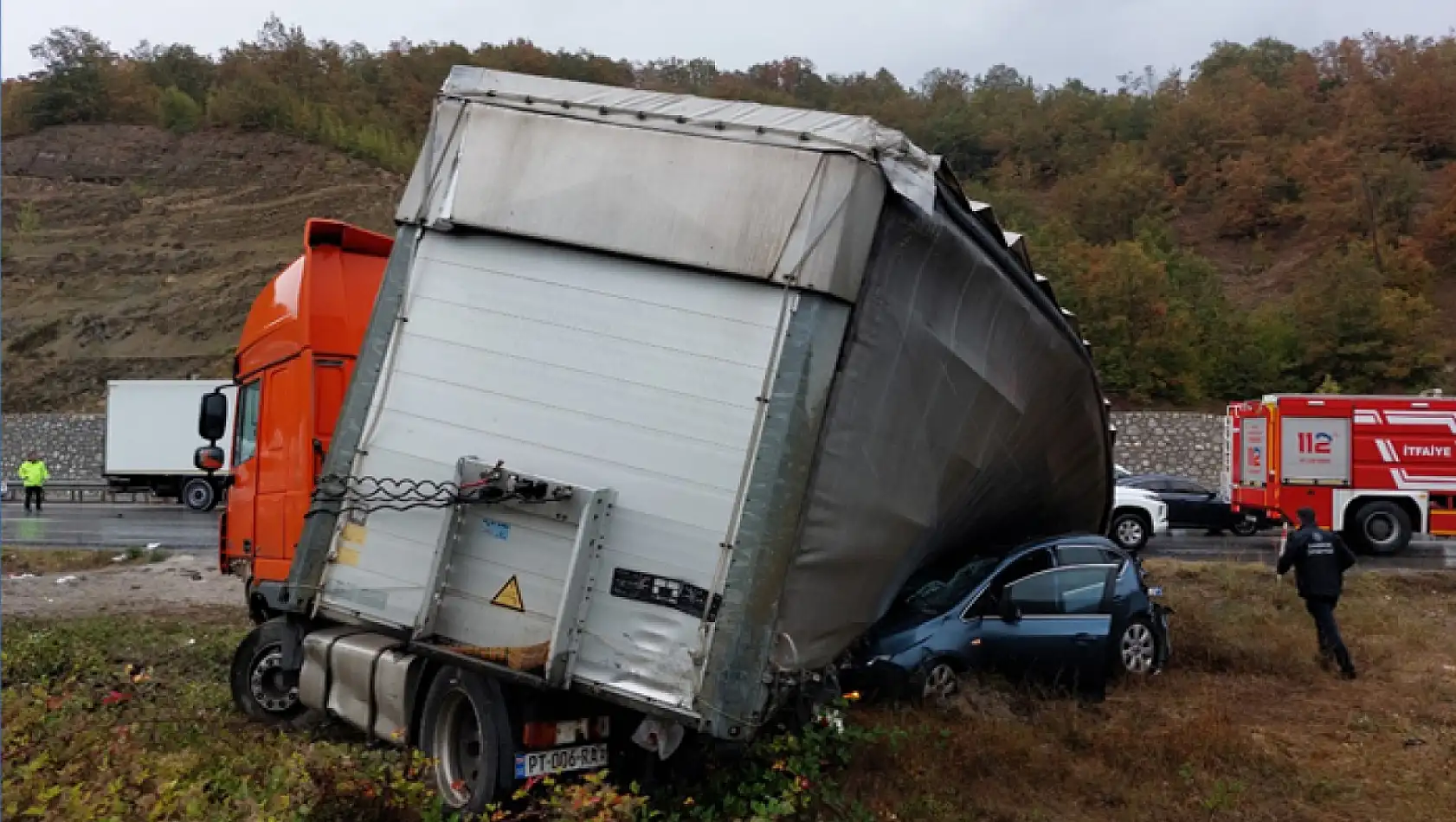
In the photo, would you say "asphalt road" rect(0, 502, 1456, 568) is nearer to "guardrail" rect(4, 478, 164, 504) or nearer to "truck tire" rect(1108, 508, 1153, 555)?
"truck tire" rect(1108, 508, 1153, 555)

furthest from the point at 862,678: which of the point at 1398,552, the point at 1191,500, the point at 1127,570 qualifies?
the point at 1191,500

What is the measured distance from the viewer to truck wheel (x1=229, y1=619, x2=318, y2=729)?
7598 millimetres

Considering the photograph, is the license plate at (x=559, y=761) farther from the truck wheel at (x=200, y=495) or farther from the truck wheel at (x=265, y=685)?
the truck wheel at (x=200, y=495)

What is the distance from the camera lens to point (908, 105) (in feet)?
270

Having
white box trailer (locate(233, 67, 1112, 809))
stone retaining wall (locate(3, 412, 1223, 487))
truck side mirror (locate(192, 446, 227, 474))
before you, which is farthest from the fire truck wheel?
truck side mirror (locate(192, 446, 227, 474))

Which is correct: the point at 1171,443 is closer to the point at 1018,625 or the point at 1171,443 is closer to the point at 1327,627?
the point at 1327,627

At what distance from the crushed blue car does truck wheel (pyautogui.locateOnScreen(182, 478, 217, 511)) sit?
24.4m

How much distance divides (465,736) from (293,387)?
10.3 ft

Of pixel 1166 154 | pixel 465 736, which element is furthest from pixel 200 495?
pixel 1166 154

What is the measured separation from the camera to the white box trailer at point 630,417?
16.8 ft

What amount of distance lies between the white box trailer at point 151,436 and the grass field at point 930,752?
68.9 feet

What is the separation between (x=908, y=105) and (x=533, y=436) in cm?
8095

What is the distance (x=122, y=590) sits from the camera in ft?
49.5

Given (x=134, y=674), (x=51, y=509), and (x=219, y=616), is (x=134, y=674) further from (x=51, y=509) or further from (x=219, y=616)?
(x=51, y=509)
